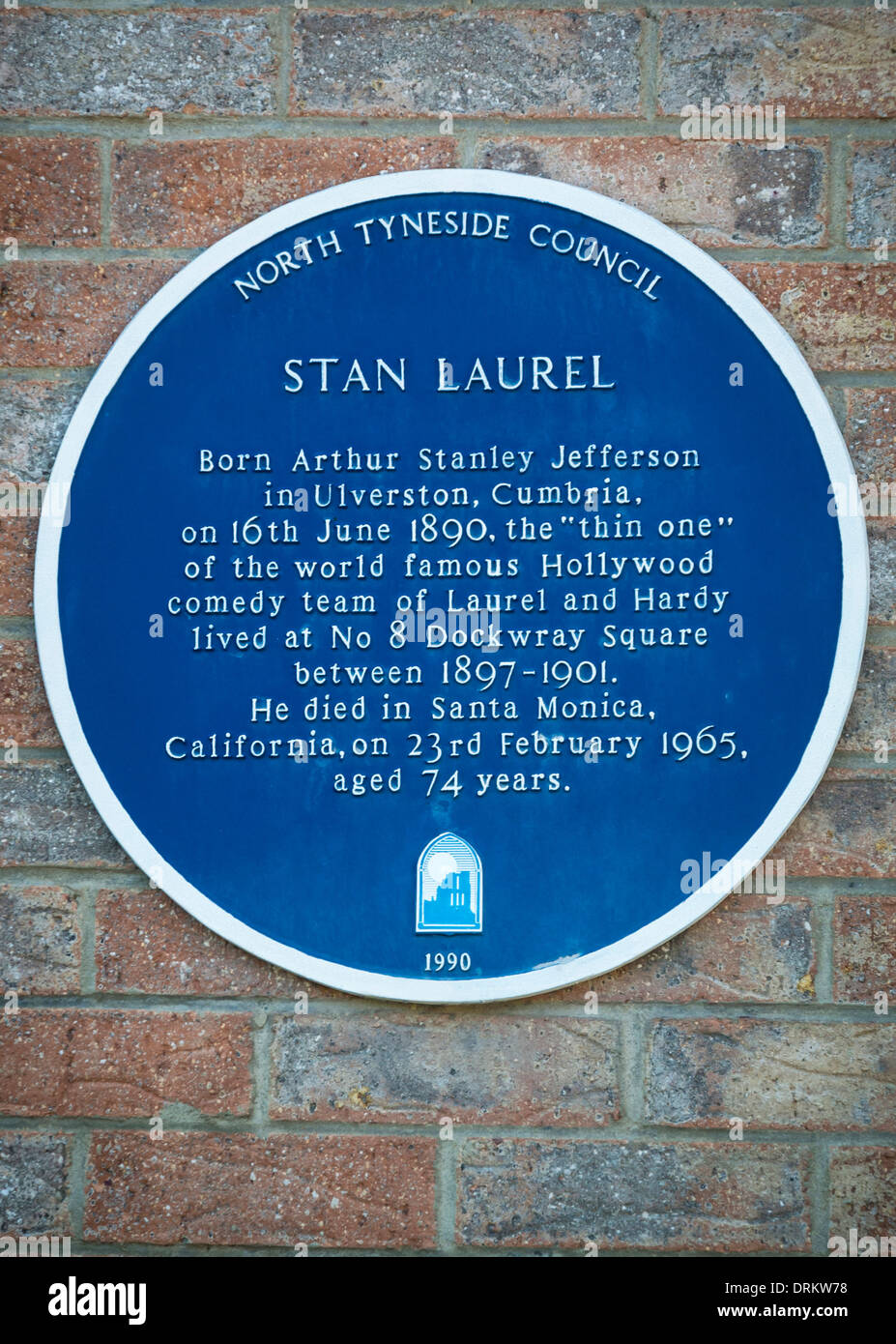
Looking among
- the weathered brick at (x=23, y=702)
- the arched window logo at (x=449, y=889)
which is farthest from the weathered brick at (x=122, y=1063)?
the weathered brick at (x=23, y=702)

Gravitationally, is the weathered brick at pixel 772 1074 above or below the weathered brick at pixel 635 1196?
above

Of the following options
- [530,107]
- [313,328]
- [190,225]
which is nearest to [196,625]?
[313,328]

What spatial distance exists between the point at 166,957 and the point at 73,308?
4.35 feet

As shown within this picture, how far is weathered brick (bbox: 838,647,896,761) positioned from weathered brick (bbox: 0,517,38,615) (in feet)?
5.43

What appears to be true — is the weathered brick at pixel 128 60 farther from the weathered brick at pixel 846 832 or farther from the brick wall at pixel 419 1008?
the weathered brick at pixel 846 832

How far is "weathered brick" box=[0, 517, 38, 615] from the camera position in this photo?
251 centimetres

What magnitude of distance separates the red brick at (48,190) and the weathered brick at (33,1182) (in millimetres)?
1805

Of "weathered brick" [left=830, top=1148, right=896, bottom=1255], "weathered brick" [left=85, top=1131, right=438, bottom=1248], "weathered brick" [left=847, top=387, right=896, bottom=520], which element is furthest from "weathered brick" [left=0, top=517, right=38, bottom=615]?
"weathered brick" [left=830, top=1148, right=896, bottom=1255]

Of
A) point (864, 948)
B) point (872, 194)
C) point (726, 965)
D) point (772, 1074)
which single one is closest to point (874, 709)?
point (864, 948)

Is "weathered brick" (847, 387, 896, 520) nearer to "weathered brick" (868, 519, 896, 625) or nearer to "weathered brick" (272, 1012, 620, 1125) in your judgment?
"weathered brick" (868, 519, 896, 625)

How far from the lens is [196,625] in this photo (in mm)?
2439

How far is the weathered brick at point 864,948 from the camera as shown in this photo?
2.38 m

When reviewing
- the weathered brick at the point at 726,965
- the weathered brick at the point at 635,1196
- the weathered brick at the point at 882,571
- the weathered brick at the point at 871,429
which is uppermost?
the weathered brick at the point at 871,429

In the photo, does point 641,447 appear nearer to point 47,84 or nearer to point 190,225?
point 190,225
